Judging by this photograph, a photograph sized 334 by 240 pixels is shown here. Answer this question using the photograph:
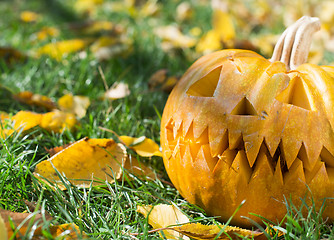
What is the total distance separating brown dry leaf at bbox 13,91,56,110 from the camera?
2.10 meters

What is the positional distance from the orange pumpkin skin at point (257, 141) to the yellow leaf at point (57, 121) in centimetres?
72

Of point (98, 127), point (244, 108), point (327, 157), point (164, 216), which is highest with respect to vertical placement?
point (244, 108)

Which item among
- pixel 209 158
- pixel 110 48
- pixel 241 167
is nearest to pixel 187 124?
pixel 209 158

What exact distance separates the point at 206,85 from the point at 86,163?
0.61 m

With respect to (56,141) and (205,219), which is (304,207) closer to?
(205,219)

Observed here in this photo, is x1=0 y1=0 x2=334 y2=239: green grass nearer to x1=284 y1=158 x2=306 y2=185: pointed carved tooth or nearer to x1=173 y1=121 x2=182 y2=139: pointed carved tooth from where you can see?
x1=284 y1=158 x2=306 y2=185: pointed carved tooth

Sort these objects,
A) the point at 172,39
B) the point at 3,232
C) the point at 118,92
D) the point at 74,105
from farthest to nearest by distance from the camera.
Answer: the point at 172,39 → the point at 118,92 → the point at 74,105 → the point at 3,232

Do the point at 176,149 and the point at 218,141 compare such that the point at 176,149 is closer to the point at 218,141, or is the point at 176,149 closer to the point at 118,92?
the point at 218,141

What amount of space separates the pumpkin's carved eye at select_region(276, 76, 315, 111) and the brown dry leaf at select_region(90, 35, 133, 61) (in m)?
1.77

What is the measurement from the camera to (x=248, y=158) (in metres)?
1.27

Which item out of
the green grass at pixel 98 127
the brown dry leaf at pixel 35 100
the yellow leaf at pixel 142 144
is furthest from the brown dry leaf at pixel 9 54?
the yellow leaf at pixel 142 144

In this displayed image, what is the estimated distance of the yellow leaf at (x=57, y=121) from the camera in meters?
1.86

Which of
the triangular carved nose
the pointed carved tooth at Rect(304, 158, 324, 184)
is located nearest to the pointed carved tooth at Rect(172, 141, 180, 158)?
the triangular carved nose

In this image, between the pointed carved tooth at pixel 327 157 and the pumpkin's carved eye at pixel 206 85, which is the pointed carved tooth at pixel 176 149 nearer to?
the pumpkin's carved eye at pixel 206 85
